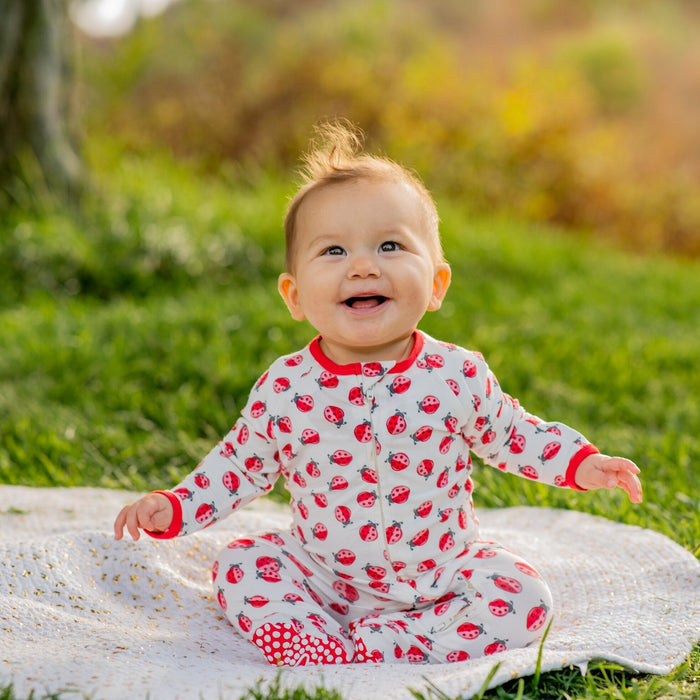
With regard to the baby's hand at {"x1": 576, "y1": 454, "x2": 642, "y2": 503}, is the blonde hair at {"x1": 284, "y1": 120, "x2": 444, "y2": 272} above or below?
above

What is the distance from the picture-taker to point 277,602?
2.03 meters

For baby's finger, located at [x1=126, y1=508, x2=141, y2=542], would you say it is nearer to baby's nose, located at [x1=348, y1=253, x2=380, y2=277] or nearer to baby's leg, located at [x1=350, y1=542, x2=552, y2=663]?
baby's leg, located at [x1=350, y1=542, x2=552, y2=663]

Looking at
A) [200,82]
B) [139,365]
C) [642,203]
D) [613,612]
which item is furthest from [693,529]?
[200,82]

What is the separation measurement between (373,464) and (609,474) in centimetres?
50

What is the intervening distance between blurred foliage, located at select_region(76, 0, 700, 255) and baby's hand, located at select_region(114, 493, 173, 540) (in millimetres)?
6062

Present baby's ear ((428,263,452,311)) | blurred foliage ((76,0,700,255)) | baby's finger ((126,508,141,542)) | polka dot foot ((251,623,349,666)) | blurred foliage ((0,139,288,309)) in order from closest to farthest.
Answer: polka dot foot ((251,623,349,666)) < baby's finger ((126,508,141,542)) < baby's ear ((428,263,452,311)) < blurred foliage ((0,139,288,309)) < blurred foliage ((76,0,700,255))

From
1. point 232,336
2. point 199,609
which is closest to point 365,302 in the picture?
point 199,609

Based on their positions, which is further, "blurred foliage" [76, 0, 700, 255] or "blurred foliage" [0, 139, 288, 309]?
"blurred foliage" [76, 0, 700, 255]

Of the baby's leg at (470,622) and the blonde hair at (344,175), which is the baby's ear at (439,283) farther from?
the baby's leg at (470,622)

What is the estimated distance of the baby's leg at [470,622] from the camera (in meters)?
2.00

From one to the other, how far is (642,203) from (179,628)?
7856mm

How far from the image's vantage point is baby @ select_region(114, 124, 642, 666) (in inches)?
79.7

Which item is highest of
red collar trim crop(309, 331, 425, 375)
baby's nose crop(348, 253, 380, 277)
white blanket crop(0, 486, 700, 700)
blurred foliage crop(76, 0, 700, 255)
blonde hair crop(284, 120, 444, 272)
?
blurred foliage crop(76, 0, 700, 255)

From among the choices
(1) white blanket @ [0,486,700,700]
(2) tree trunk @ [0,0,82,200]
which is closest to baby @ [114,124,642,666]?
(1) white blanket @ [0,486,700,700]
